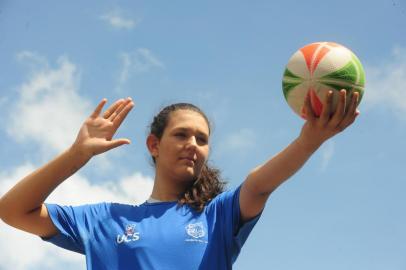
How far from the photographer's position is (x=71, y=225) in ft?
18.8

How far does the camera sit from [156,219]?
5.59 meters

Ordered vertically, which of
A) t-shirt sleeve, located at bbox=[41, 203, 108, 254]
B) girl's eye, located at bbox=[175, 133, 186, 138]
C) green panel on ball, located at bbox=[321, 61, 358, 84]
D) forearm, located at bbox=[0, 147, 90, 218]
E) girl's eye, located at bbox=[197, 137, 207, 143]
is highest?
girl's eye, located at bbox=[175, 133, 186, 138]

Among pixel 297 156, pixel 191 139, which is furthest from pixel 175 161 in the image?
pixel 297 156

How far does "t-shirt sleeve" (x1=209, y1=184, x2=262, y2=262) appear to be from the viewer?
17.4 ft

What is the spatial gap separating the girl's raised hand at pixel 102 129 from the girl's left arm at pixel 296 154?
123cm

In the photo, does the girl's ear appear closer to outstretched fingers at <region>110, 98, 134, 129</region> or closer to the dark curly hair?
the dark curly hair

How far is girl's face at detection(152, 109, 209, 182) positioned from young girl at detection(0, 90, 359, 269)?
11 millimetres

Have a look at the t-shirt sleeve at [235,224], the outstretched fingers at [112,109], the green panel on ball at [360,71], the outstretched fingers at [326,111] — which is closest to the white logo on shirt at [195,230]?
the t-shirt sleeve at [235,224]

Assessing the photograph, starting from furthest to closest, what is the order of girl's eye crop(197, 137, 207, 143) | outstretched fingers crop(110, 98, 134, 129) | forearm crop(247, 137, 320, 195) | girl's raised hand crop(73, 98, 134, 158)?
girl's eye crop(197, 137, 207, 143)
outstretched fingers crop(110, 98, 134, 129)
girl's raised hand crop(73, 98, 134, 158)
forearm crop(247, 137, 320, 195)

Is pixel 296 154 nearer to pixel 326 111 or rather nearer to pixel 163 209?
pixel 326 111

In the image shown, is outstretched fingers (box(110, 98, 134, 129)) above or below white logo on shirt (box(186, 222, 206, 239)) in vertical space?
above

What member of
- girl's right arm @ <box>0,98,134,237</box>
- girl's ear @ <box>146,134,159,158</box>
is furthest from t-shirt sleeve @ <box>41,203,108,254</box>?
girl's ear @ <box>146,134,159,158</box>

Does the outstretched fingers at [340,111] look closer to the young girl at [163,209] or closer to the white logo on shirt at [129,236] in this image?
the young girl at [163,209]

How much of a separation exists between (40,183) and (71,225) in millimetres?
689
